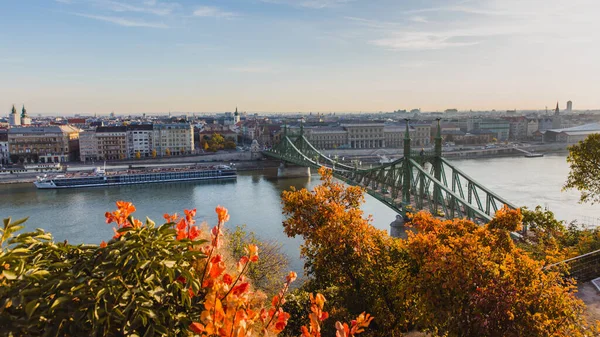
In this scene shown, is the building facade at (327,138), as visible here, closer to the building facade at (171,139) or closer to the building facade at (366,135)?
the building facade at (366,135)

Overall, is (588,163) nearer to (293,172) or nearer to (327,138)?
(293,172)

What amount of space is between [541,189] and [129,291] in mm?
24232

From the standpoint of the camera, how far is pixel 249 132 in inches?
2393

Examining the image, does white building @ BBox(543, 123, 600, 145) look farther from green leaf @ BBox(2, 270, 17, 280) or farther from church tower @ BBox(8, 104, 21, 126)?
church tower @ BBox(8, 104, 21, 126)

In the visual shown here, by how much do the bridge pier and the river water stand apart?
2.82ft

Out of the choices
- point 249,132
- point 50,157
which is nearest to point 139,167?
point 50,157

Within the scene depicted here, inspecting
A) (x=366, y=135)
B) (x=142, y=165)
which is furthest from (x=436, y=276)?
(x=366, y=135)

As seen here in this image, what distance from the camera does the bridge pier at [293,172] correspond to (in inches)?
1273

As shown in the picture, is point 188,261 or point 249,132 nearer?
point 188,261

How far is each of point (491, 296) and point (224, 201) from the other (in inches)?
790

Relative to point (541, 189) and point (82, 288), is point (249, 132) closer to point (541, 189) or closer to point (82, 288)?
point (541, 189)

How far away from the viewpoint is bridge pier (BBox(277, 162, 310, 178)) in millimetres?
32344

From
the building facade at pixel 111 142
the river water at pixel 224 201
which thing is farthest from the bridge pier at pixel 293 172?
the building facade at pixel 111 142

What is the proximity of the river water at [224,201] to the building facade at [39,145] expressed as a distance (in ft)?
34.7
